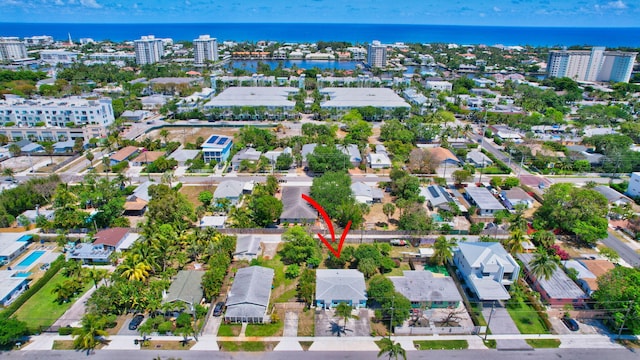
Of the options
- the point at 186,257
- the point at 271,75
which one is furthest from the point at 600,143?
the point at 271,75

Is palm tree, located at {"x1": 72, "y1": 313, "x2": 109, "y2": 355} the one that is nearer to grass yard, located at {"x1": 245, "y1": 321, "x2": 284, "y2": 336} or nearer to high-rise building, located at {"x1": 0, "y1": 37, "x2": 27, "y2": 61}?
grass yard, located at {"x1": 245, "y1": 321, "x2": 284, "y2": 336}

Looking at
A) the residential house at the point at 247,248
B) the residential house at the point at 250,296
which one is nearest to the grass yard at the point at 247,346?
the residential house at the point at 250,296

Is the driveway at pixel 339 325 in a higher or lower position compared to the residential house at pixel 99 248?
lower

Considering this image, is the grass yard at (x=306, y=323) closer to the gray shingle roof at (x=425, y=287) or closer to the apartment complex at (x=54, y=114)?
the gray shingle roof at (x=425, y=287)

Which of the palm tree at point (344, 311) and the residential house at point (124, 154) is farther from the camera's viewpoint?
the residential house at point (124, 154)

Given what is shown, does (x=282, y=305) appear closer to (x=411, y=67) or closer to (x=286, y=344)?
(x=286, y=344)

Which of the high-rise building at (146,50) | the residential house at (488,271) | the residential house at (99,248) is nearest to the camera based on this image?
the residential house at (488,271)

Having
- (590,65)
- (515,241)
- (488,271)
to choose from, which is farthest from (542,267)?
(590,65)
